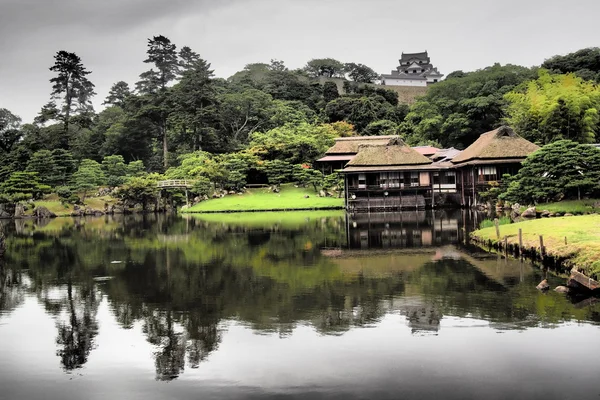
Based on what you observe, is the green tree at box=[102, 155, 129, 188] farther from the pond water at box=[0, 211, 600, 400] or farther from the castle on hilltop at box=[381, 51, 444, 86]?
the castle on hilltop at box=[381, 51, 444, 86]

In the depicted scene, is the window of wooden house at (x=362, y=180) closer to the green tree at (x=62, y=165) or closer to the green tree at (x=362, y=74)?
the green tree at (x=62, y=165)

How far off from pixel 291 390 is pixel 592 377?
4449 millimetres

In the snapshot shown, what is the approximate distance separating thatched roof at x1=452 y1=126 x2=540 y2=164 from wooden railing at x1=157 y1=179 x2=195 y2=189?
26034mm

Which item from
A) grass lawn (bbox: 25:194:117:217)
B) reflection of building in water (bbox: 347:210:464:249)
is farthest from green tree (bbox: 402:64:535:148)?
grass lawn (bbox: 25:194:117:217)

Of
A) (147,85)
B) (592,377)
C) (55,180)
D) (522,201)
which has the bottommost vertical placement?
(592,377)

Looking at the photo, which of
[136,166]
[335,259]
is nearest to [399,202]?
[335,259]

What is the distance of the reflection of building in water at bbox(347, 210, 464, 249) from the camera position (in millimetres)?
21066

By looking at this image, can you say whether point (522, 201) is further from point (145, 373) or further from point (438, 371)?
point (145, 373)

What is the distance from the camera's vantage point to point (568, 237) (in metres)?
14.9

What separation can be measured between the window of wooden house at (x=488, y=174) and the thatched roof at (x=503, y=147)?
1129 millimetres

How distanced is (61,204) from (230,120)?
914 inches

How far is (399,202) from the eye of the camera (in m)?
41.6

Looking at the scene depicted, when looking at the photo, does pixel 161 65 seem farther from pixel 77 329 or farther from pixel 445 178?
pixel 77 329

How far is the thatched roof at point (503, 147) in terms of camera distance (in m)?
36.9
